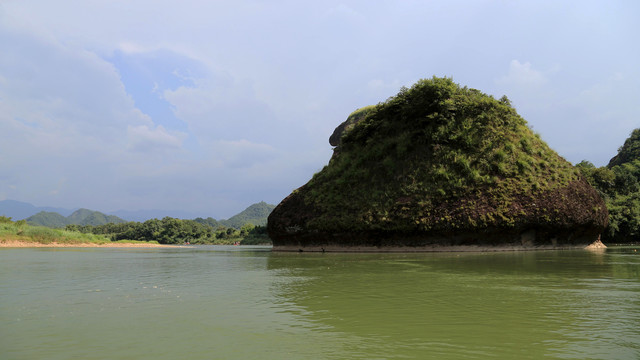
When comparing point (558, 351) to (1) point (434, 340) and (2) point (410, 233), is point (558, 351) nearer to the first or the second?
(1) point (434, 340)

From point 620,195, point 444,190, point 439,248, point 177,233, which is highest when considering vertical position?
point 620,195

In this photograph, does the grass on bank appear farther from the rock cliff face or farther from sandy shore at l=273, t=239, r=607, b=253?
sandy shore at l=273, t=239, r=607, b=253

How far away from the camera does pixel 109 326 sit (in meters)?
4.50

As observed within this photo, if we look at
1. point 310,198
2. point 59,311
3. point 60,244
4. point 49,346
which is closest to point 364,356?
point 49,346

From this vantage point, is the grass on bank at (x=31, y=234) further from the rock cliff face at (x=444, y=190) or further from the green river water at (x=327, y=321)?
the green river water at (x=327, y=321)

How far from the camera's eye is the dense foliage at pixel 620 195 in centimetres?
3809

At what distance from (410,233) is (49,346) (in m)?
24.9

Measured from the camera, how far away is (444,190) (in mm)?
27000

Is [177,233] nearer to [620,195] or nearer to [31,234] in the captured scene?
[31,234]

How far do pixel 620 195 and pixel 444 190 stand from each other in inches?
1248

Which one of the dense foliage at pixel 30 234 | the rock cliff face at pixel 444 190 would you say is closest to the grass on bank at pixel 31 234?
the dense foliage at pixel 30 234

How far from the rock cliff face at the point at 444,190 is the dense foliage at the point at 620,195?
506 inches

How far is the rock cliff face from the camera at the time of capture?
83.8 feet

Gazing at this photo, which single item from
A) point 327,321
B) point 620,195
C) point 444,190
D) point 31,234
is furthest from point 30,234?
point 620,195
